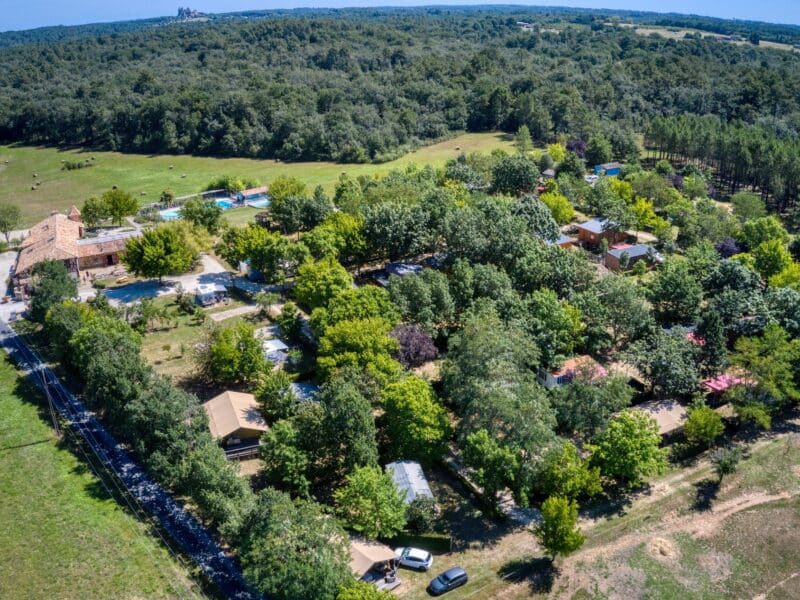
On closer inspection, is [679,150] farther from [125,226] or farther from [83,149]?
[83,149]

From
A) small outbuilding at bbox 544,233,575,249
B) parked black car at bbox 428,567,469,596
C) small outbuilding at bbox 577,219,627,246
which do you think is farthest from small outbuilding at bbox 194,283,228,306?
small outbuilding at bbox 577,219,627,246

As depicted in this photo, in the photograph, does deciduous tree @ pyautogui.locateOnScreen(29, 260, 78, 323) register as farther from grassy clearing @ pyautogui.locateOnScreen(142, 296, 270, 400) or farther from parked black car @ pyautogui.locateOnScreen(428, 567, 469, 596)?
parked black car @ pyautogui.locateOnScreen(428, 567, 469, 596)

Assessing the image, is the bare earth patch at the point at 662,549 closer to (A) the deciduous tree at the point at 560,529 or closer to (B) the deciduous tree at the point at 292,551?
(A) the deciduous tree at the point at 560,529

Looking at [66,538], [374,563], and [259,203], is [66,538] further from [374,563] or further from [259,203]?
[259,203]

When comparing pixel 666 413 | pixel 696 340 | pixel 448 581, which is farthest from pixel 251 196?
pixel 448 581

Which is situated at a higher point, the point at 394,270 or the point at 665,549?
the point at 394,270
